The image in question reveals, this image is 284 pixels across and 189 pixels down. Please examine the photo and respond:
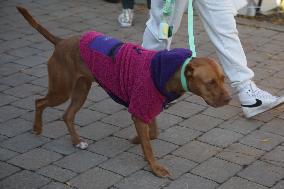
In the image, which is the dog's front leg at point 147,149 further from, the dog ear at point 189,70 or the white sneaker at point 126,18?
the white sneaker at point 126,18

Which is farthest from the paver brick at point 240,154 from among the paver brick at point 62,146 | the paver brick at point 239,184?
the paver brick at point 62,146

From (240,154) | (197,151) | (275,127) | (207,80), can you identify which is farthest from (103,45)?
(275,127)

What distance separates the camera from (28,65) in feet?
19.9

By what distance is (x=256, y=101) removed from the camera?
188 inches

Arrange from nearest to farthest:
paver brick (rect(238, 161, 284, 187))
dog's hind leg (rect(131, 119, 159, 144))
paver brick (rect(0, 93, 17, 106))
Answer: paver brick (rect(238, 161, 284, 187)), dog's hind leg (rect(131, 119, 159, 144)), paver brick (rect(0, 93, 17, 106))

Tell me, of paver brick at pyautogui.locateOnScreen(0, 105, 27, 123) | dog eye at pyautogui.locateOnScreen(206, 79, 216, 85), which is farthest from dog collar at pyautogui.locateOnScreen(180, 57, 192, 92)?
paver brick at pyautogui.locateOnScreen(0, 105, 27, 123)

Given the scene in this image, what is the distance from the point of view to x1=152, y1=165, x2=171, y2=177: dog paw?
152 inches

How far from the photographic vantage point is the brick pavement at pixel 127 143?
386cm

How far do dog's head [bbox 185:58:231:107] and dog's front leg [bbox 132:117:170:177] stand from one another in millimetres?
489

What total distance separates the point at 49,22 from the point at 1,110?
113 inches

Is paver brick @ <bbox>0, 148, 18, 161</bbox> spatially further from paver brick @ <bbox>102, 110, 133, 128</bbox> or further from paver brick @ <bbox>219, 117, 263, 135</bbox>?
paver brick @ <bbox>219, 117, 263, 135</bbox>

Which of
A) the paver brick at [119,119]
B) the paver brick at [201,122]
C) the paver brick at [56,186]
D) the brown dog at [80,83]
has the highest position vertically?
the brown dog at [80,83]

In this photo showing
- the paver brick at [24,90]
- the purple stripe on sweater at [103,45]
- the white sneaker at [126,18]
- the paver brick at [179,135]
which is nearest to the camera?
the purple stripe on sweater at [103,45]

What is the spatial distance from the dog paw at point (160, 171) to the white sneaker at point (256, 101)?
1242 millimetres
